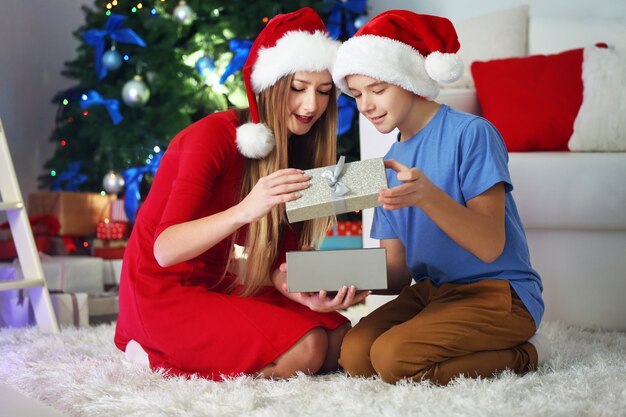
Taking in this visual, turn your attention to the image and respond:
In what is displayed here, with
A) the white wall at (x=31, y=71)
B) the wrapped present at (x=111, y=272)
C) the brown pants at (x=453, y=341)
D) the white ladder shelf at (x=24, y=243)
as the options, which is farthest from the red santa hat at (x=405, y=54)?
the white wall at (x=31, y=71)

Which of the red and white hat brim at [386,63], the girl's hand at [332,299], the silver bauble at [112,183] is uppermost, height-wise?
the red and white hat brim at [386,63]

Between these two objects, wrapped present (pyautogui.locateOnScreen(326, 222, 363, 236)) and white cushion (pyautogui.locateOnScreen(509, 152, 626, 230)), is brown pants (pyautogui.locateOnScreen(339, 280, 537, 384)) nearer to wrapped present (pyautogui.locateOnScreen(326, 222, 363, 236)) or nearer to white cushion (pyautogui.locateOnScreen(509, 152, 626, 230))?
white cushion (pyautogui.locateOnScreen(509, 152, 626, 230))

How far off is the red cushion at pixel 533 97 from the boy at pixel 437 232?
0.99 m

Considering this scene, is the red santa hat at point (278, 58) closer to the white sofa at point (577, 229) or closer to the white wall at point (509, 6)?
the white sofa at point (577, 229)

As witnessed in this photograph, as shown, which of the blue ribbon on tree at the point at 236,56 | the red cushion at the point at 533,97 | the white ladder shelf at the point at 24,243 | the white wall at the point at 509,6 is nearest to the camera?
the white ladder shelf at the point at 24,243

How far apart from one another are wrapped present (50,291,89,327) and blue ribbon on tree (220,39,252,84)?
3.44 feet

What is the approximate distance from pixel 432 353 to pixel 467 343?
2.9 inches

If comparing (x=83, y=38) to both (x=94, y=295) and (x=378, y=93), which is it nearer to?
(x=94, y=295)

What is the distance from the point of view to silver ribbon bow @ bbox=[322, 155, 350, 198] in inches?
58.5

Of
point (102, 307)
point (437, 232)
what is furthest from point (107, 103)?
point (437, 232)

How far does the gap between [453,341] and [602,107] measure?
1366 millimetres

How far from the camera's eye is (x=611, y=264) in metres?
2.29

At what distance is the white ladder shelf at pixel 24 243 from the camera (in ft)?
8.09

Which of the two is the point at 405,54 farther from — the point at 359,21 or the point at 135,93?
the point at 135,93
